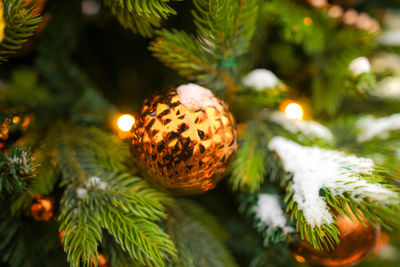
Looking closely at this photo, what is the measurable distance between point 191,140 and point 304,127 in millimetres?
266

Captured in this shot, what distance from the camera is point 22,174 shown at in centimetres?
35

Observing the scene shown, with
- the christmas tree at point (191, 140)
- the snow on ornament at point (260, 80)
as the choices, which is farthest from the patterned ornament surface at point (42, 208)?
the snow on ornament at point (260, 80)

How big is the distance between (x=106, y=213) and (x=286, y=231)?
28 cm

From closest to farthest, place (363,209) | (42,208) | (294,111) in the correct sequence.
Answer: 1. (363,209)
2. (42,208)
3. (294,111)

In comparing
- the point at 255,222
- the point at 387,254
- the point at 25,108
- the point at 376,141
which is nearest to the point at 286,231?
the point at 255,222

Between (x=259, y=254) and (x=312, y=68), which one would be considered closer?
(x=259, y=254)

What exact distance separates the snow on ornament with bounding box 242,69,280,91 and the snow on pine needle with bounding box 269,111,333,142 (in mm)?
78

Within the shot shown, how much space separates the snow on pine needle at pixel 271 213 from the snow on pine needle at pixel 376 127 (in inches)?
9.6

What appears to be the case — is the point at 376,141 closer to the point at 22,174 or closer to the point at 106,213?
the point at 106,213

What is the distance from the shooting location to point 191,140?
335 mm

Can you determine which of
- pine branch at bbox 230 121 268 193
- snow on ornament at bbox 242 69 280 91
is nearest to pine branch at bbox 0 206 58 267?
pine branch at bbox 230 121 268 193

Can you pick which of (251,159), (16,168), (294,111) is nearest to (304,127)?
(294,111)

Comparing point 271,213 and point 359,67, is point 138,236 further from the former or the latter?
point 359,67

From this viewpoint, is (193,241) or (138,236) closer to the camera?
(138,236)
